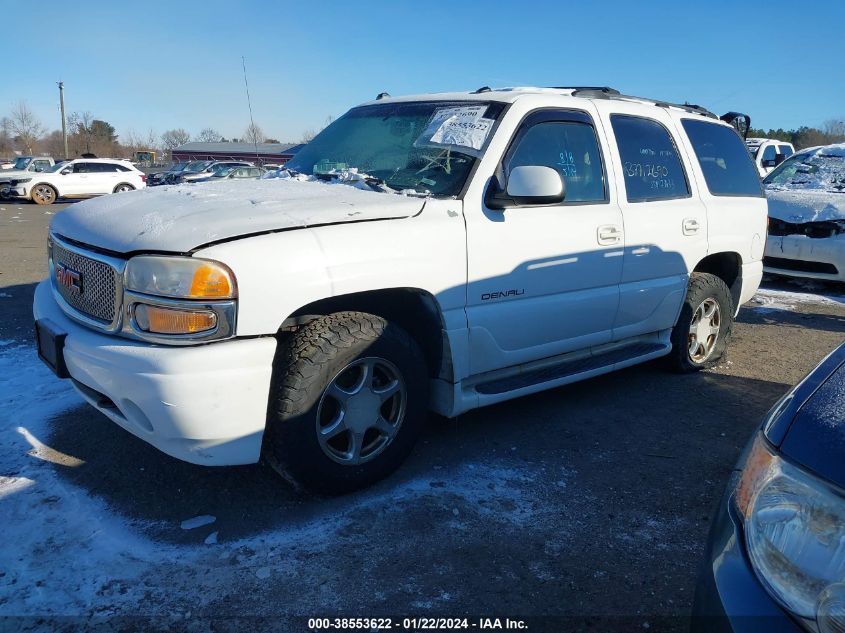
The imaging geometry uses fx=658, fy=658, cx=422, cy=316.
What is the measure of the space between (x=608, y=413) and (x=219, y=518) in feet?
8.15

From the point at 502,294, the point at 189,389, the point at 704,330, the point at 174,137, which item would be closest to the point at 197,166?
the point at 704,330

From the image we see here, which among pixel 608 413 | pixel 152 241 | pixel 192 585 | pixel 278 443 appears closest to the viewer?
pixel 192 585

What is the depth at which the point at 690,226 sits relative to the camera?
4469 millimetres

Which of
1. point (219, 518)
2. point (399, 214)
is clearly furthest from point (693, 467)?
point (219, 518)

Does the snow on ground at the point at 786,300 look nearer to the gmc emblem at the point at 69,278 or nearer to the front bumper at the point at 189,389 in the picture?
the front bumper at the point at 189,389

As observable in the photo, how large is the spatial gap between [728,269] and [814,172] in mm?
5031

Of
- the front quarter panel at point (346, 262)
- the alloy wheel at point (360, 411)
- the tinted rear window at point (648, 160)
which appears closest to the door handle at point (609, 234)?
the tinted rear window at point (648, 160)

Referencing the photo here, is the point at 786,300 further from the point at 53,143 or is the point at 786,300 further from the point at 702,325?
the point at 53,143

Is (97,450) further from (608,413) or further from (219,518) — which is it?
(608,413)

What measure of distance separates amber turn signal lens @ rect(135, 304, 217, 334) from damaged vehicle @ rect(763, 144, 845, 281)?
758 cm

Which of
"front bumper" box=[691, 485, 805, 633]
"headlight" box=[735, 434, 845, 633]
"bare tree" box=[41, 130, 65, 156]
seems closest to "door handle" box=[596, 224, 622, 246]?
"front bumper" box=[691, 485, 805, 633]

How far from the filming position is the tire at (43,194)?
2144 cm

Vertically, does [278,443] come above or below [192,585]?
above

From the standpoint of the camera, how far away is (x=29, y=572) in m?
2.45
